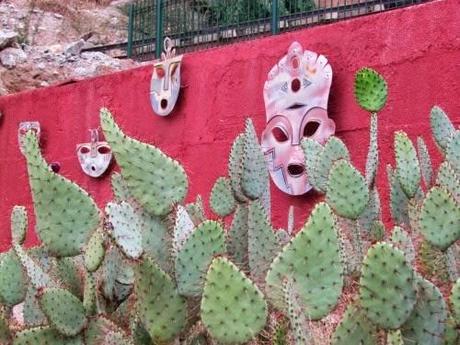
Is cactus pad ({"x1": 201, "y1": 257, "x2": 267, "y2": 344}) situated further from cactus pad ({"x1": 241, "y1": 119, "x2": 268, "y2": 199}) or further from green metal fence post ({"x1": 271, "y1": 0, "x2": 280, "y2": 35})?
green metal fence post ({"x1": 271, "y1": 0, "x2": 280, "y2": 35})

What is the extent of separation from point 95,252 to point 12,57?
28.6 ft

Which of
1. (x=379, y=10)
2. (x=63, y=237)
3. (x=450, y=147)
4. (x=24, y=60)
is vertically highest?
(x=24, y=60)

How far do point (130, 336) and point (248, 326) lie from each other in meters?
0.71

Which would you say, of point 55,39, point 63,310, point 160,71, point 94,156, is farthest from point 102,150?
point 55,39

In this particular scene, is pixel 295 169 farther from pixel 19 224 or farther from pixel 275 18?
pixel 19 224

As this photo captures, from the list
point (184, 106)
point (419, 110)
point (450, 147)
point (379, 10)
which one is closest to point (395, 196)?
point (450, 147)

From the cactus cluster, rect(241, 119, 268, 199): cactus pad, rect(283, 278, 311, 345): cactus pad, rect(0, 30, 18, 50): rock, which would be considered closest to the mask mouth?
the cactus cluster

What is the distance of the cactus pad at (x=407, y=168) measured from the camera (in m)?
3.85

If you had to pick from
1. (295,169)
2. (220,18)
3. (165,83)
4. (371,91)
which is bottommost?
(295,169)

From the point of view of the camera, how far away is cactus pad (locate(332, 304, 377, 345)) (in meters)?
2.89

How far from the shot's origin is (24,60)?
37.8ft

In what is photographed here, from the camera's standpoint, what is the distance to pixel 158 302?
3074 millimetres

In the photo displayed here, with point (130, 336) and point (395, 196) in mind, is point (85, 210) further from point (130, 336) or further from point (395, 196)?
point (395, 196)

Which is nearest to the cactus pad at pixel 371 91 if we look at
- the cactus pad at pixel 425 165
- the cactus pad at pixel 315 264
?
the cactus pad at pixel 425 165
